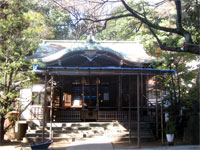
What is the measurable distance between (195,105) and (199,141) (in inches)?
66.0

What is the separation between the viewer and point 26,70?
37.7ft

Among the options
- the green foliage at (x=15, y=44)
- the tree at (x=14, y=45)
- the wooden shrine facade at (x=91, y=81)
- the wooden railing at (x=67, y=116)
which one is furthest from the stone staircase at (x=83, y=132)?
the green foliage at (x=15, y=44)

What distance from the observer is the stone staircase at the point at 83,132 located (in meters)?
11.1

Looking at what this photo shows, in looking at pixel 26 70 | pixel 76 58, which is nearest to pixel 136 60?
pixel 76 58

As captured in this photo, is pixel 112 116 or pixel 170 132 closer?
pixel 170 132

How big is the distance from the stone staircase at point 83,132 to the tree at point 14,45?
5.60ft

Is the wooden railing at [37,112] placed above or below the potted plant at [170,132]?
above

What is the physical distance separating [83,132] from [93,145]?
188cm

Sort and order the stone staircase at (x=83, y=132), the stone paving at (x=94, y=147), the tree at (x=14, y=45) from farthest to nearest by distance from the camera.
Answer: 1. the stone staircase at (x=83, y=132)
2. the tree at (x=14, y=45)
3. the stone paving at (x=94, y=147)

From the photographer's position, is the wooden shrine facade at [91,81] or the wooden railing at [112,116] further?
the wooden railing at [112,116]

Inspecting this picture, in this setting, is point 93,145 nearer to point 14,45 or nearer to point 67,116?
point 67,116

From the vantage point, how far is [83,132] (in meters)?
11.7

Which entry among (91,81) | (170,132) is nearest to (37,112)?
(91,81)

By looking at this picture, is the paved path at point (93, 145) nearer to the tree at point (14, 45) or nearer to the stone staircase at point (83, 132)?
the stone staircase at point (83, 132)
